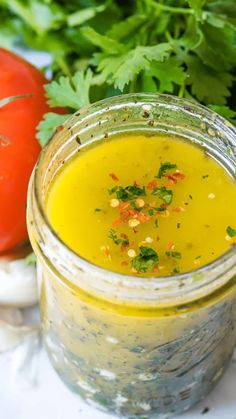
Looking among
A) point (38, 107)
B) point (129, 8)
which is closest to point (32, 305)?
point (38, 107)

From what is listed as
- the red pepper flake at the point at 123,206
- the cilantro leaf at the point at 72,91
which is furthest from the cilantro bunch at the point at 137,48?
the red pepper flake at the point at 123,206

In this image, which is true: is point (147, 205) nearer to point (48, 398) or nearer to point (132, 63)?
point (132, 63)

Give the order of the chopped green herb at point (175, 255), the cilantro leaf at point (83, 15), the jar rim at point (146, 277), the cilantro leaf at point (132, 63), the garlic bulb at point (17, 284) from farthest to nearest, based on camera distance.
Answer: the cilantro leaf at point (83, 15), the garlic bulb at point (17, 284), the cilantro leaf at point (132, 63), the chopped green herb at point (175, 255), the jar rim at point (146, 277)

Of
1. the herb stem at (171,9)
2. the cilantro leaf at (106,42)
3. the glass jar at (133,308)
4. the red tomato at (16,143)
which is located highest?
the herb stem at (171,9)

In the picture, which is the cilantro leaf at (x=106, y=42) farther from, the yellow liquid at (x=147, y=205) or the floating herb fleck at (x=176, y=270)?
the floating herb fleck at (x=176, y=270)

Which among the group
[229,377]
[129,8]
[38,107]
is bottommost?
[229,377]

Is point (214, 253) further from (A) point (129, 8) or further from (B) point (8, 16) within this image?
(B) point (8, 16)
